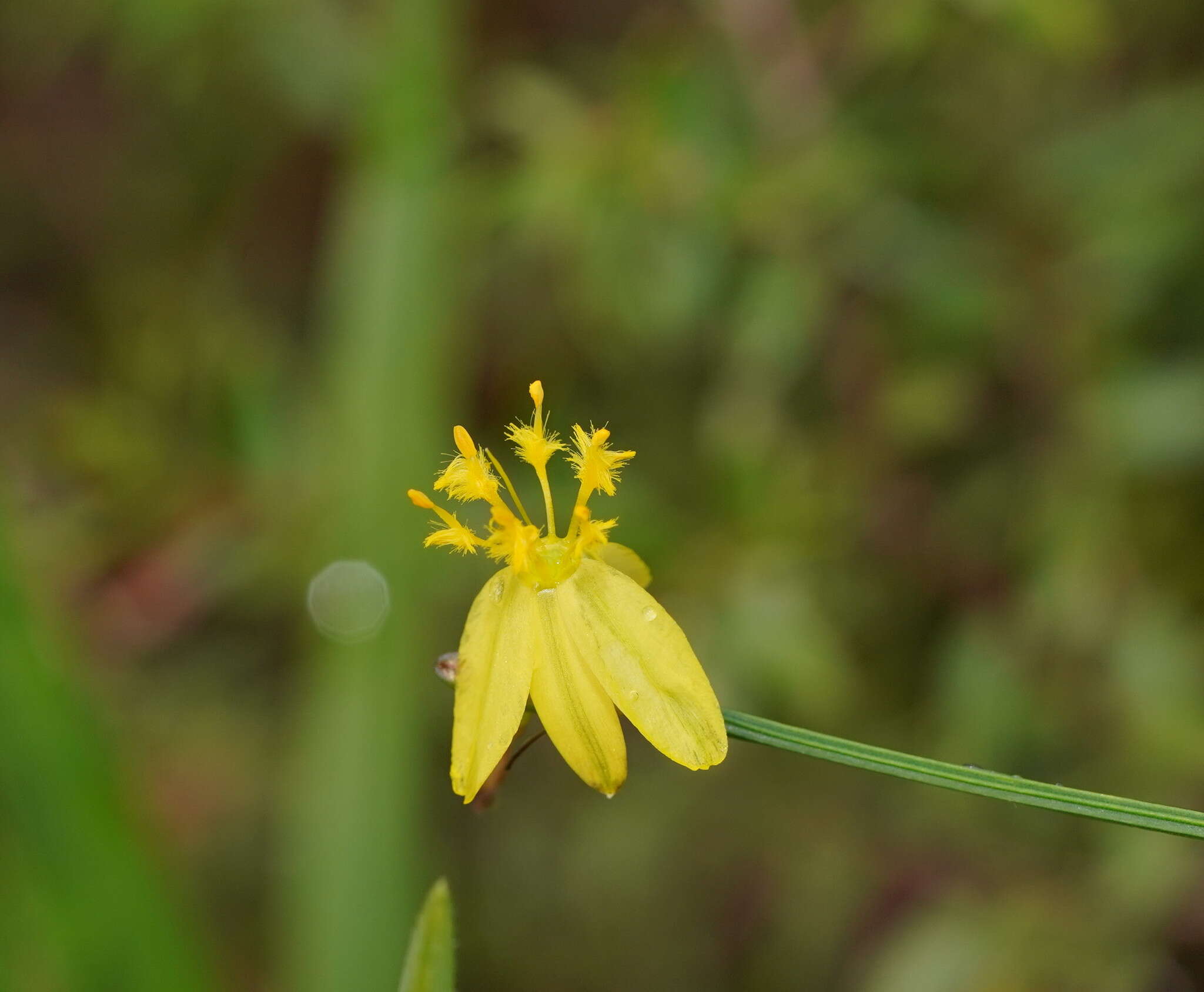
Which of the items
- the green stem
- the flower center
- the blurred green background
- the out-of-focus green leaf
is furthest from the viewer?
the blurred green background

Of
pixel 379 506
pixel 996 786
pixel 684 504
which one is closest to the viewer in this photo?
pixel 996 786

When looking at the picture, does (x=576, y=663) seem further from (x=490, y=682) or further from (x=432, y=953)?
(x=432, y=953)

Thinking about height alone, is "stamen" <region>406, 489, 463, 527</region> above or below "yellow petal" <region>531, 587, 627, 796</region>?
above

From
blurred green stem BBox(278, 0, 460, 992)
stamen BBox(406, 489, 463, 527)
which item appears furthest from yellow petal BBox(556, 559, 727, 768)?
blurred green stem BBox(278, 0, 460, 992)

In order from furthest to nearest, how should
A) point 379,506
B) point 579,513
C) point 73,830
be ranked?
1. point 379,506
2. point 73,830
3. point 579,513

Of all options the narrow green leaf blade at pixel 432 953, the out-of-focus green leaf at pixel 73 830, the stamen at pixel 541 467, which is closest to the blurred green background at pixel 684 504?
the out-of-focus green leaf at pixel 73 830

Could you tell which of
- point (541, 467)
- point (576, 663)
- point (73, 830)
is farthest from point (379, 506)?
point (576, 663)

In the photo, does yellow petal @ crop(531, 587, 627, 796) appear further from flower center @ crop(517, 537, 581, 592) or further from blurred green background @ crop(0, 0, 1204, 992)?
blurred green background @ crop(0, 0, 1204, 992)
